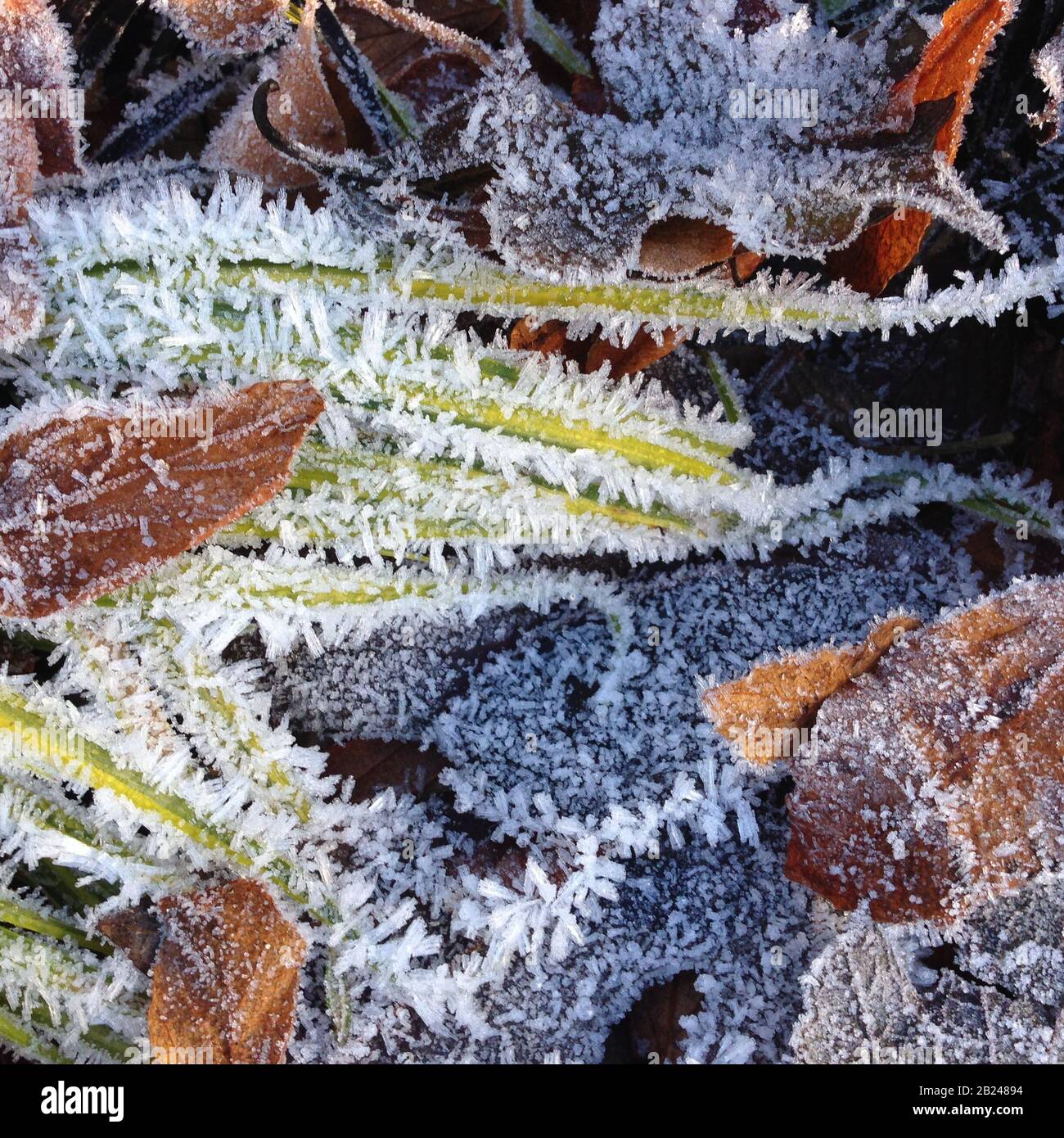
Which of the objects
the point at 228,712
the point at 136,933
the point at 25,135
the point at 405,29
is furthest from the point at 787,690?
the point at 25,135

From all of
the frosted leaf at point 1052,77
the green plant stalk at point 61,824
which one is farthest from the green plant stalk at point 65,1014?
the frosted leaf at point 1052,77

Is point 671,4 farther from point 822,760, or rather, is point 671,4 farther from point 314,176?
point 822,760

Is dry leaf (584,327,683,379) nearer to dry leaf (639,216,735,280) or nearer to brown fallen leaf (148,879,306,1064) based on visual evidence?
dry leaf (639,216,735,280)

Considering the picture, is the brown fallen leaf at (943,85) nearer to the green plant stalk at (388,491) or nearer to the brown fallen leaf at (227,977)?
the green plant stalk at (388,491)

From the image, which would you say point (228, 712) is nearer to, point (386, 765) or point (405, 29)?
point (386, 765)

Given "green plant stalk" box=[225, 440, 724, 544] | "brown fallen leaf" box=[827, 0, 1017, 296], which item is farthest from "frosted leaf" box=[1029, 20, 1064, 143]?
"green plant stalk" box=[225, 440, 724, 544]

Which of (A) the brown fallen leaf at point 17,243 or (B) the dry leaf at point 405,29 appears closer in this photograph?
(A) the brown fallen leaf at point 17,243
